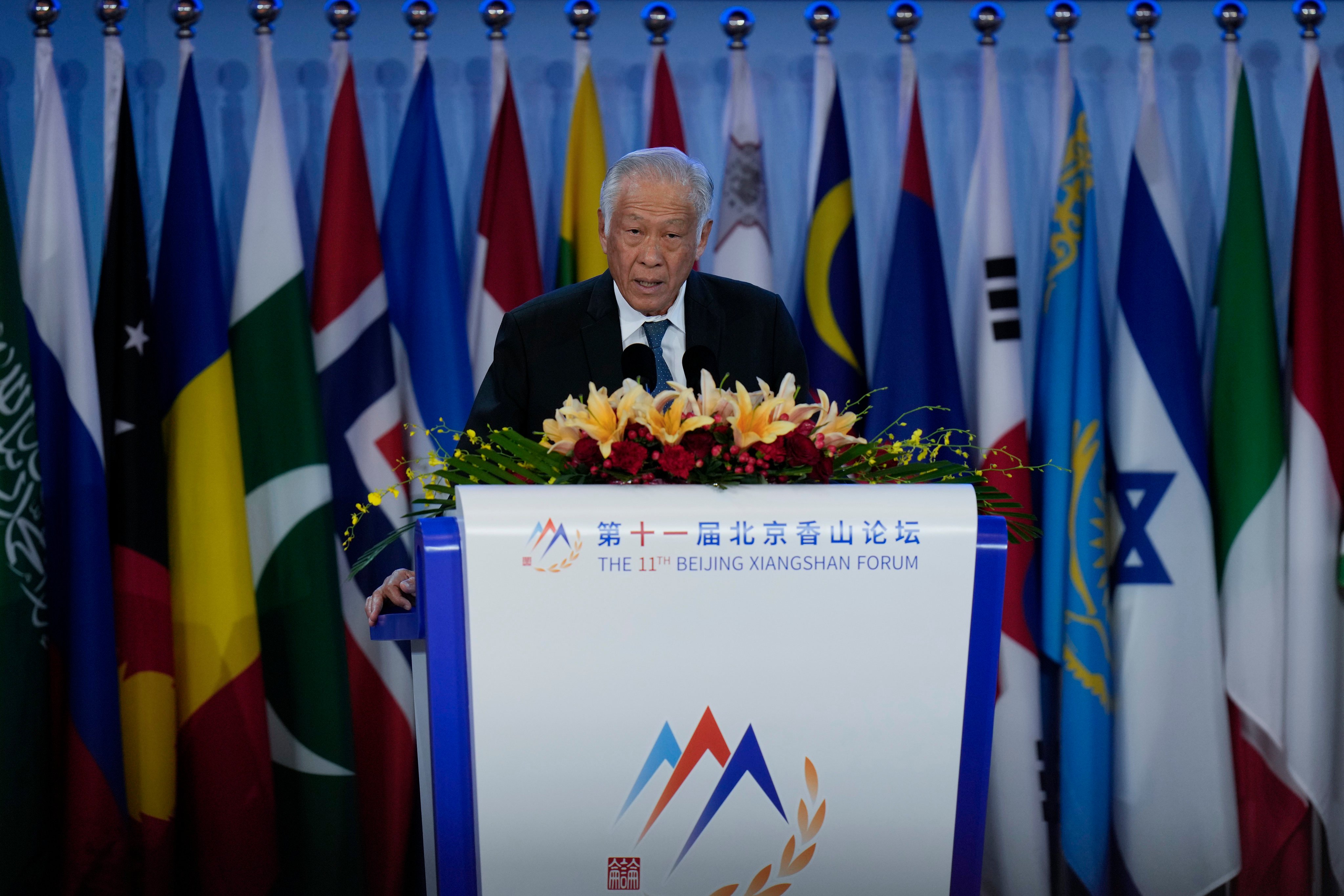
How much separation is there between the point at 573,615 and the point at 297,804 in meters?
1.90

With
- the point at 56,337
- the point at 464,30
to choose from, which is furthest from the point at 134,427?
the point at 464,30

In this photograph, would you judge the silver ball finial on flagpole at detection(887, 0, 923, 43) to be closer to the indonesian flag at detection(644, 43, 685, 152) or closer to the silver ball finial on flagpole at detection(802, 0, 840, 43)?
the silver ball finial on flagpole at detection(802, 0, 840, 43)

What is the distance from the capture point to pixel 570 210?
3.14 meters

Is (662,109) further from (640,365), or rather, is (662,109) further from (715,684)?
(715,684)

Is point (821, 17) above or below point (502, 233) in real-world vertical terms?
above

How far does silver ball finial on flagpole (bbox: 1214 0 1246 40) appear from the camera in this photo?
3.10 metres

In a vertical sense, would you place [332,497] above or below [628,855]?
above

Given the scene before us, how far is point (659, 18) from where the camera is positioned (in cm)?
309

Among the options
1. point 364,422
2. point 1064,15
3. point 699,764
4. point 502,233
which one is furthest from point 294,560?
point 1064,15

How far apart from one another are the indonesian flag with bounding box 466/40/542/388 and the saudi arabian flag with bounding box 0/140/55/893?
1.01 metres

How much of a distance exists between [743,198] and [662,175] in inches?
47.5

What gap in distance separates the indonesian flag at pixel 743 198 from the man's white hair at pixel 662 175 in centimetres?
110

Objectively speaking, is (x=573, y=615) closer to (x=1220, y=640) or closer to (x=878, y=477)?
(x=878, y=477)

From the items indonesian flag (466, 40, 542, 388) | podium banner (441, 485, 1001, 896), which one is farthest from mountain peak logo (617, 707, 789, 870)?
indonesian flag (466, 40, 542, 388)
